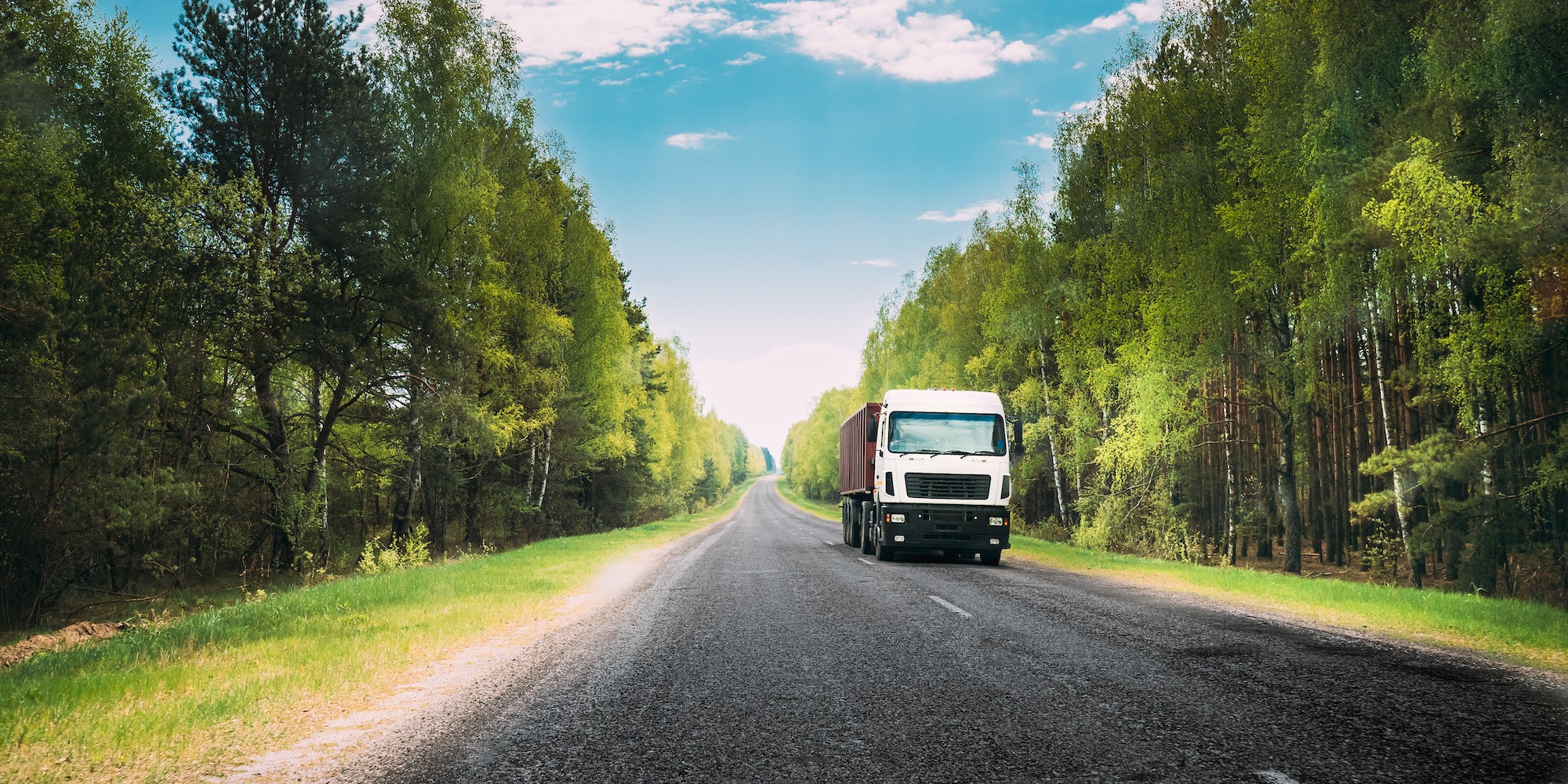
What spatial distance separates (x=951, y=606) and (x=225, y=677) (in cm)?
708

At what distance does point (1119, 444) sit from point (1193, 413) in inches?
68.9

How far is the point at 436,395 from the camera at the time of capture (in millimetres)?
18469

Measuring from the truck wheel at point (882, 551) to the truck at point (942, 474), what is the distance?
0.07 feet

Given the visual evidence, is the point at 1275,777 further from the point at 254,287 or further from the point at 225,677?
the point at 254,287

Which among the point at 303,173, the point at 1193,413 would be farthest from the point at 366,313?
the point at 1193,413

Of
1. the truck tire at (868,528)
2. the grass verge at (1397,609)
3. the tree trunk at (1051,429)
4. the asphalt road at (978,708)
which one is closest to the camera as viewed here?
the asphalt road at (978,708)

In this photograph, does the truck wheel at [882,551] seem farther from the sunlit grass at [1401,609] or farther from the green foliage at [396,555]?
the green foliage at [396,555]

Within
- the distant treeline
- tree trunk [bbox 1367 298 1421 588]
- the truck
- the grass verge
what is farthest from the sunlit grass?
the distant treeline

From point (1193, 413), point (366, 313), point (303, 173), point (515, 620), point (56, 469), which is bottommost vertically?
point (515, 620)

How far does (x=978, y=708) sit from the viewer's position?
193 inches

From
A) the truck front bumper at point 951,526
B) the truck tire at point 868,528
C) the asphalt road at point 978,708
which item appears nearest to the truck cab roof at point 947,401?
the truck front bumper at point 951,526

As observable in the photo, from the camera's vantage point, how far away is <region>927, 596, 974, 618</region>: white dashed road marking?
8.76 meters

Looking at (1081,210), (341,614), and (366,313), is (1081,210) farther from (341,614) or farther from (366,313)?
(341,614)

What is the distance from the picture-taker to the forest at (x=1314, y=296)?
10.4 metres
